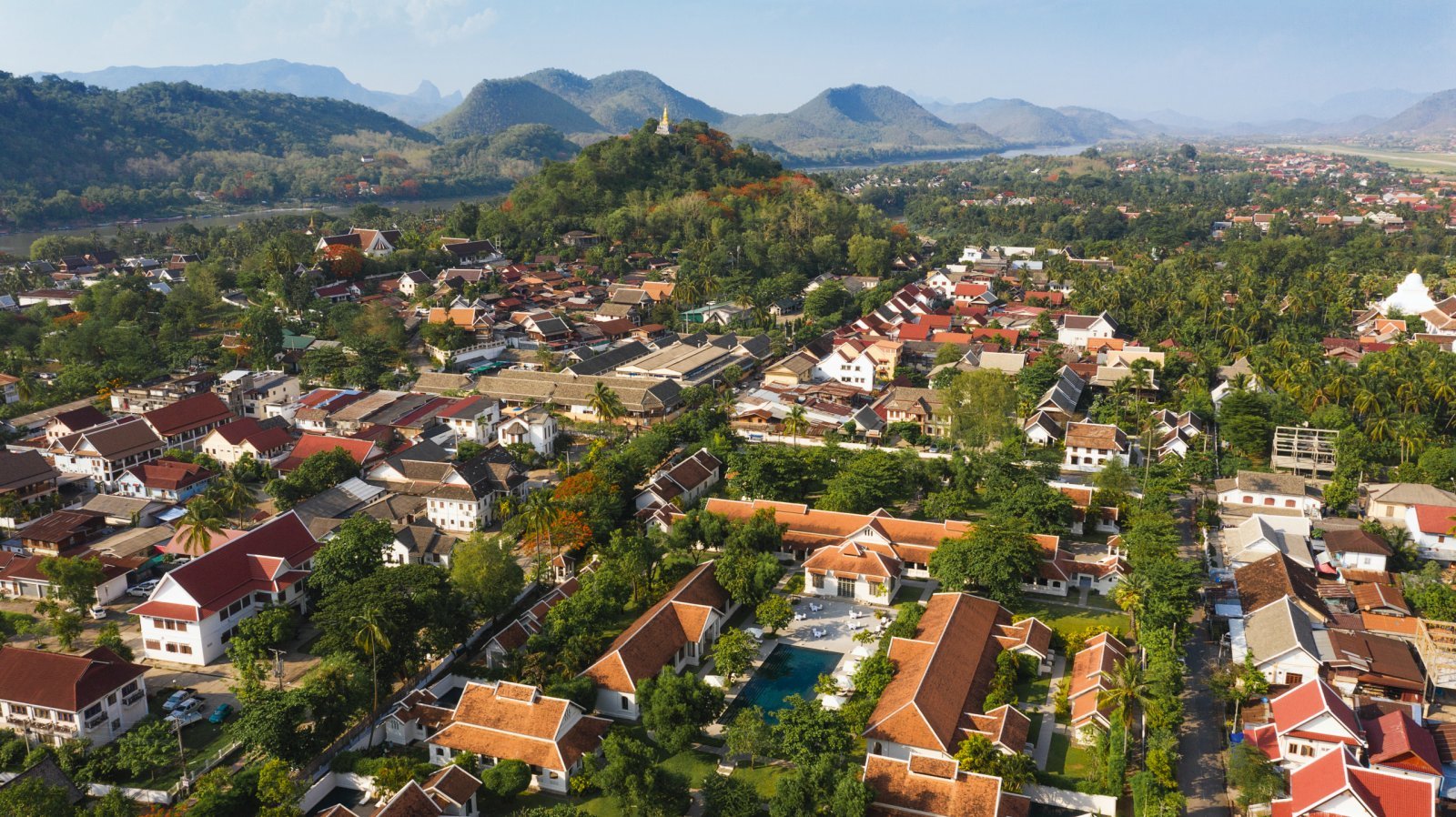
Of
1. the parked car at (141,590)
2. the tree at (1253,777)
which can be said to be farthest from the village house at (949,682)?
the parked car at (141,590)

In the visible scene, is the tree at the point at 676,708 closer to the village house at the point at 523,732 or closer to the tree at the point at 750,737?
the tree at the point at 750,737

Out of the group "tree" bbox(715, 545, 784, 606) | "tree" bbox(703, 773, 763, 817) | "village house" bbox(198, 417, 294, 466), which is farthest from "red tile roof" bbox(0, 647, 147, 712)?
"village house" bbox(198, 417, 294, 466)

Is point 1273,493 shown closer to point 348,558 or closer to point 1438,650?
point 1438,650

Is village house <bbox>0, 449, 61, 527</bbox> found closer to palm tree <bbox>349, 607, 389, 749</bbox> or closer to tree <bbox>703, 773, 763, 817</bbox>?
palm tree <bbox>349, 607, 389, 749</bbox>

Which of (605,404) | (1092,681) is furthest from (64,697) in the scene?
(1092,681)

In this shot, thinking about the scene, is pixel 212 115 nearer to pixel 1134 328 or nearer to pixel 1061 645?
pixel 1134 328

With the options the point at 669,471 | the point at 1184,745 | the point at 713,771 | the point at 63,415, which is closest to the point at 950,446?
the point at 669,471
